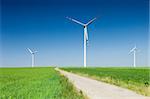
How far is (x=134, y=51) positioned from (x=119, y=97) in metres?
64.6

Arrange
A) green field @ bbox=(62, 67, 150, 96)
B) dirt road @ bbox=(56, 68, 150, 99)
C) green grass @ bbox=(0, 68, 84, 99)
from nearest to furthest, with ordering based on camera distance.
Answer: green grass @ bbox=(0, 68, 84, 99) → dirt road @ bbox=(56, 68, 150, 99) → green field @ bbox=(62, 67, 150, 96)

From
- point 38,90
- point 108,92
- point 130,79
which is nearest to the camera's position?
point 38,90

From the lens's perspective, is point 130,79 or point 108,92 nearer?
point 108,92

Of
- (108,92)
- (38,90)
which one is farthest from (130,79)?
(38,90)

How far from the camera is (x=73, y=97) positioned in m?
14.8

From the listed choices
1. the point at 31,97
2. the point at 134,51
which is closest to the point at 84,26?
the point at 134,51

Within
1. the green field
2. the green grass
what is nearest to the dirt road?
the green field

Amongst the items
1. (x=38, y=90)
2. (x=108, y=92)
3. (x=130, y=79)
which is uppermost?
(x=38, y=90)

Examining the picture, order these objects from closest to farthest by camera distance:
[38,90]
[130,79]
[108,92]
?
1. [38,90]
2. [108,92]
3. [130,79]

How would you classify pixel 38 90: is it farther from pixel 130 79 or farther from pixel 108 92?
pixel 130 79

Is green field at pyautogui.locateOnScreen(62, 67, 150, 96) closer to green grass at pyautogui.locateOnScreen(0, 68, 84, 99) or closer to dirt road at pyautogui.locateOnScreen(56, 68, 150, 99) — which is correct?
dirt road at pyautogui.locateOnScreen(56, 68, 150, 99)

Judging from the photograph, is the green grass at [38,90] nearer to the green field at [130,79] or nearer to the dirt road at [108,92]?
the dirt road at [108,92]

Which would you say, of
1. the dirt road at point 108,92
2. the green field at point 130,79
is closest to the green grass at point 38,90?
the dirt road at point 108,92

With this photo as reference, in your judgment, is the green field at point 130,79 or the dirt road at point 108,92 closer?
the dirt road at point 108,92
